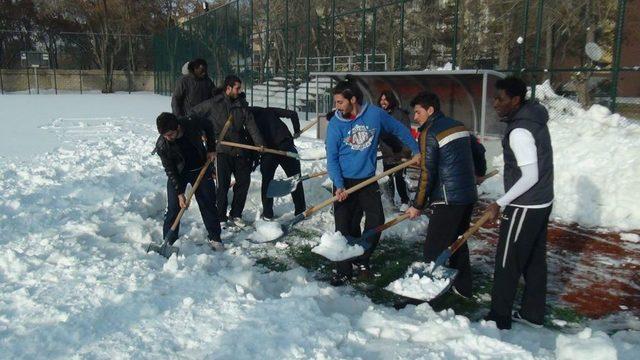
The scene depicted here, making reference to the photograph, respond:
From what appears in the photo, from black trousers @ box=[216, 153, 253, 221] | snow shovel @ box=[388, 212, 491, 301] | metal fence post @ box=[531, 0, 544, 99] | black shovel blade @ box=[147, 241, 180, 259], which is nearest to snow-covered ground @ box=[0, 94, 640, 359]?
black shovel blade @ box=[147, 241, 180, 259]

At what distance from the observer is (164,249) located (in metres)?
4.79

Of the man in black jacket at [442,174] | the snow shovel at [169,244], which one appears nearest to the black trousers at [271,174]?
the snow shovel at [169,244]

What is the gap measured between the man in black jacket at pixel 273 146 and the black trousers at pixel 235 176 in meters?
0.22

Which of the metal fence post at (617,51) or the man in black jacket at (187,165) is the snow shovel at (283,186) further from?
the metal fence post at (617,51)

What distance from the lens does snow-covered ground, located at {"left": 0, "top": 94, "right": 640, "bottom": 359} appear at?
3031mm

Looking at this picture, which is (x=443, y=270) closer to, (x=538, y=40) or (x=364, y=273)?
(x=364, y=273)

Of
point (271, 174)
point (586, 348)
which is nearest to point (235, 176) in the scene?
point (271, 174)

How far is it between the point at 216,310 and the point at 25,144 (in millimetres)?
8768

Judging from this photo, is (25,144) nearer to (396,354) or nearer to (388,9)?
(388,9)

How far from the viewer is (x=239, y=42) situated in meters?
19.0

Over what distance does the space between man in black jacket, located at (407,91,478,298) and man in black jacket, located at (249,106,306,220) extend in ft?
8.14

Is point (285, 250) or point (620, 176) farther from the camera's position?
point (620, 176)

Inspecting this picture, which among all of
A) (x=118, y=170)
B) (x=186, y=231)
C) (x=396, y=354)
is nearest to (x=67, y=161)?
(x=118, y=170)

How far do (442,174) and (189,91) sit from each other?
145 inches
